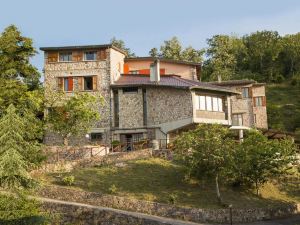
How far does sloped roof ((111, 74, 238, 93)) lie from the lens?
43.3m

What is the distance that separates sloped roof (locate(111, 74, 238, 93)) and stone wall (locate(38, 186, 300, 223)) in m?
16.0

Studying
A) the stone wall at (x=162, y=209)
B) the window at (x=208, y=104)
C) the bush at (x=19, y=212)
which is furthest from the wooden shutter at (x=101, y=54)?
the bush at (x=19, y=212)

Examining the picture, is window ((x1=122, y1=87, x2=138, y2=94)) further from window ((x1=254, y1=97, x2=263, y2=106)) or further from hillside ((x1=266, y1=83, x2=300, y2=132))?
hillside ((x1=266, y1=83, x2=300, y2=132))

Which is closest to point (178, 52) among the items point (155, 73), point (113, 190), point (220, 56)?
point (220, 56)

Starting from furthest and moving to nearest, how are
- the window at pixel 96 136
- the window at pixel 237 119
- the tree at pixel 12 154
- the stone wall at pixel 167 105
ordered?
the window at pixel 237 119
the window at pixel 96 136
the stone wall at pixel 167 105
the tree at pixel 12 154

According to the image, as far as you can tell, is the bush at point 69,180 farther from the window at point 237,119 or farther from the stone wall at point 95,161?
the window at point 237,119

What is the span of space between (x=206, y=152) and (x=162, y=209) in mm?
4848

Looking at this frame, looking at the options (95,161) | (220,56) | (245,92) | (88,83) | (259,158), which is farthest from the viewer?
(220,56)

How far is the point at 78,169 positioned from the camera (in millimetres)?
35281

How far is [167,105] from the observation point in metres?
44.6

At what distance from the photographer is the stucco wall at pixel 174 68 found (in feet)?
179

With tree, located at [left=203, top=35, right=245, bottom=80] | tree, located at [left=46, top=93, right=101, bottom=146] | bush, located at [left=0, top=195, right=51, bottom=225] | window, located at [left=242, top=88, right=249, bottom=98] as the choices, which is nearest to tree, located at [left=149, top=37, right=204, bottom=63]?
tree, located at [left=203, top=35, right=245, bottom=80]

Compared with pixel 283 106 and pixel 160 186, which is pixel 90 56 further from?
pixel 283 106

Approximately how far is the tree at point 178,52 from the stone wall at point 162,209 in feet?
178
